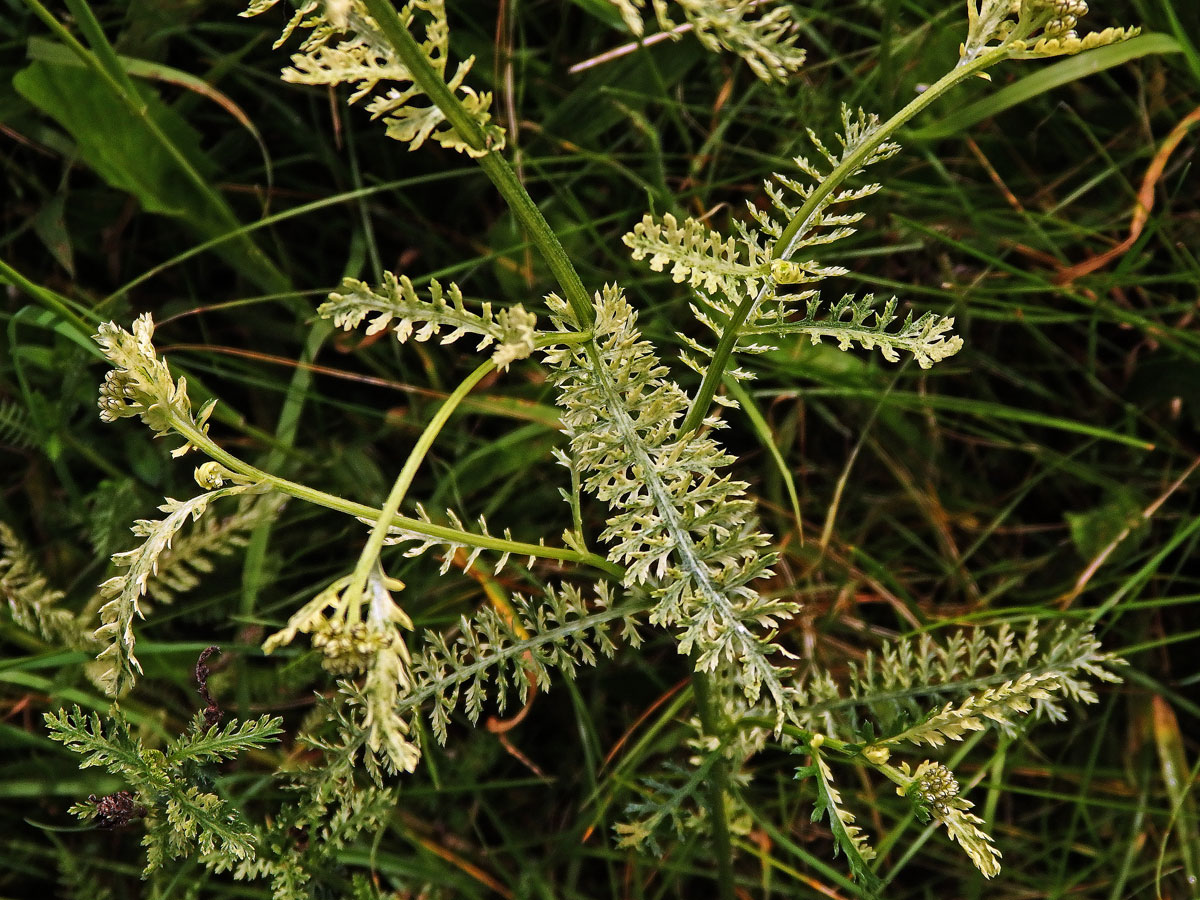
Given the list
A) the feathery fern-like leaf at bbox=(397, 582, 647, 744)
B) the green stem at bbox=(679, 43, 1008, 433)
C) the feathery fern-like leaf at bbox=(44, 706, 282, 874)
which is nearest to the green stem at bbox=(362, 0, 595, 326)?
the green stem at bbox=(679, 43, 1008, 433)

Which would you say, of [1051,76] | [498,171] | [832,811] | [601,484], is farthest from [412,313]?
[1051,76]

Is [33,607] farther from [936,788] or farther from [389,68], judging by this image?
[936,788]

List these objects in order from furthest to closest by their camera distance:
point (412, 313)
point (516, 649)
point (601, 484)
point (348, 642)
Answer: point (516, 649) < point (601, 484) < point (412, 313) < point (348, 642)

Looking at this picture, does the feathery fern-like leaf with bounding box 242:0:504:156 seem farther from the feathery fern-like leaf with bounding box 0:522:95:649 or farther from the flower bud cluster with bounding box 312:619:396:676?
the feathery fern-like leaf with bounding box 0:522:95:649

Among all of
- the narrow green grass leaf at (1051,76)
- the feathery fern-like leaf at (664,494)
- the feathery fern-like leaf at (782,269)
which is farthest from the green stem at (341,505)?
the narrow green grass leaf at (1051,76)

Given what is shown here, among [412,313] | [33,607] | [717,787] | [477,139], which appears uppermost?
[477,139]

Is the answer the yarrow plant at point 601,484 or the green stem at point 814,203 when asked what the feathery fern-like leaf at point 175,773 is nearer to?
the yarrow plant at point 601,484

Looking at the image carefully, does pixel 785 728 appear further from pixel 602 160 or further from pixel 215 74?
pixel 215 74
